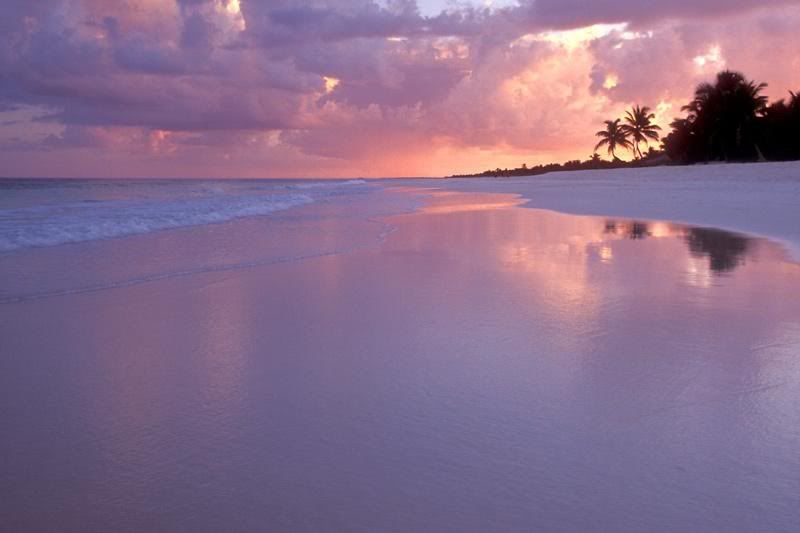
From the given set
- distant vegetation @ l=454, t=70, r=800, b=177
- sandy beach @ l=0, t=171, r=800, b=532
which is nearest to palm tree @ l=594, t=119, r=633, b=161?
distant vegetation @ l=454, t=70, r=800, b=177

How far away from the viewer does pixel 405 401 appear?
384cm

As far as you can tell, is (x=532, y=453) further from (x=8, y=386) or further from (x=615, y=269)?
(x=615, y=269)

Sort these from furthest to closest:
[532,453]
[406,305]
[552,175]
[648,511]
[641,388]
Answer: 1. [552,175]
2. [406,305]
3. [641,388]
4. [532,453]
5. [648,511]

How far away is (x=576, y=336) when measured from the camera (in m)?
5.18

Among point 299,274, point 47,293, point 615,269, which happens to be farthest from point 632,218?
point 47,293

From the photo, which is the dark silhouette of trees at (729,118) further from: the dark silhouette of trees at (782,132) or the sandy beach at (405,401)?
the sandy beach at (405,401)

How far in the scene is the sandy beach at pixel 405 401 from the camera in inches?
104

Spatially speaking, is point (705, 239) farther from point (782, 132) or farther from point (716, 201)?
point (782, 132)

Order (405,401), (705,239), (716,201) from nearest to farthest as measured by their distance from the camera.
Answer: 1. (405,401)
2. (705,239)
3. (716,201)

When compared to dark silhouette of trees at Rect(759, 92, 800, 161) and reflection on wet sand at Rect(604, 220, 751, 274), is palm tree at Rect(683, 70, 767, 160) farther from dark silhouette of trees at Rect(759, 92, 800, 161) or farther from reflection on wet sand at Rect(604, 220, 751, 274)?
reflection on wet sand at Rect(604, 220, 751, 274)

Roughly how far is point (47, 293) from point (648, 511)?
685cm

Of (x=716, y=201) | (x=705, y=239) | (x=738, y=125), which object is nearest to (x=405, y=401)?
(x=705, y=239)

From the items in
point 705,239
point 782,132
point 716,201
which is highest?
point 782,132

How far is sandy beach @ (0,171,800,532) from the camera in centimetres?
265
